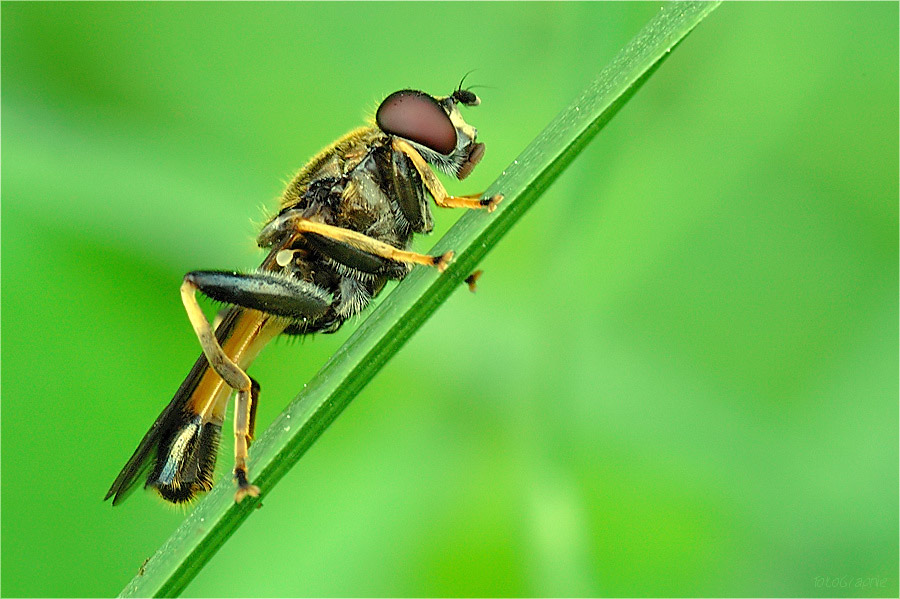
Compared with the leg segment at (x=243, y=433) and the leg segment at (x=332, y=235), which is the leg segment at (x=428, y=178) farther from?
the leg segment at (x=243, y=433)

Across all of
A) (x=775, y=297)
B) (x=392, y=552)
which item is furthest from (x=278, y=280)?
(x=775, y=297)

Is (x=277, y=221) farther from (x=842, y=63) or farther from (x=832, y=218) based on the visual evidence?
(x=842, y=63)

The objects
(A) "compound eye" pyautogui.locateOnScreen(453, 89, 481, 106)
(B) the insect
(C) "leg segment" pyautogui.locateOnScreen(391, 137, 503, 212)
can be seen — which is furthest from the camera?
(A) "compound eye" pyautogui.locateOnScreen(453, 89, 481, 106)

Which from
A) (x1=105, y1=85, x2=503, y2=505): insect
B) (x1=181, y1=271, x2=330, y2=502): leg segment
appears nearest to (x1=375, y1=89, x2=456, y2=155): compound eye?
(x1=105, y1=85, x2=503, y2=505): insect

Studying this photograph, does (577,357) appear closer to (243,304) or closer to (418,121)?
(418,121)

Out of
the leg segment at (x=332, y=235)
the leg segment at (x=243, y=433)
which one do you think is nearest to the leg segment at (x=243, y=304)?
the leg segment at (x=243, y=433)

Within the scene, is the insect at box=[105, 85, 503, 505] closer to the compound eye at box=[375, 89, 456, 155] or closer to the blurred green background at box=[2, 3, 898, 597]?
the compound eye at box=[375, 89, 456, 155]
